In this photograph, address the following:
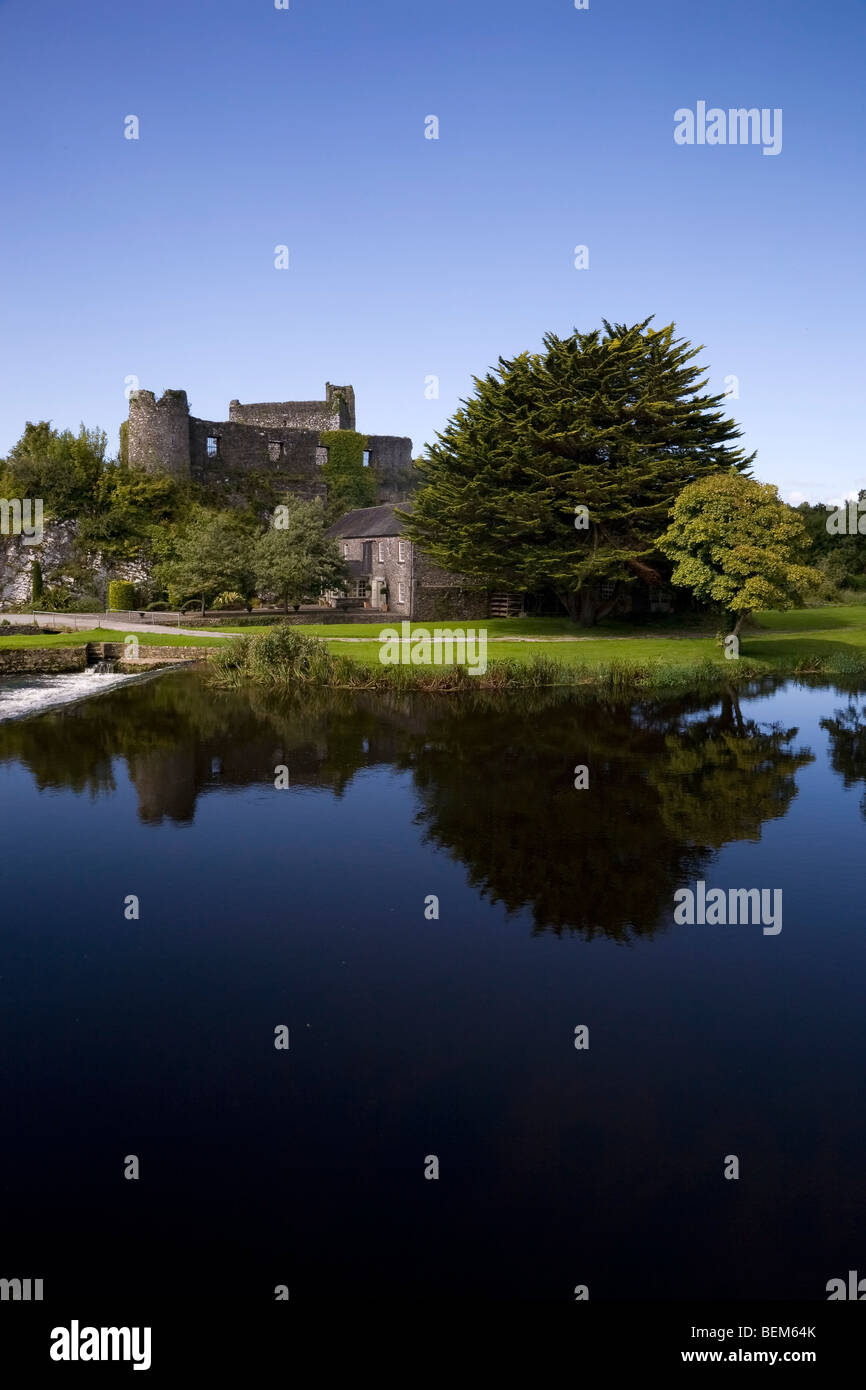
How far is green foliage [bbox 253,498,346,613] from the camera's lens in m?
46.6

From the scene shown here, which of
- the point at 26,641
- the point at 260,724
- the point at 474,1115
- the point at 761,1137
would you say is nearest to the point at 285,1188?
the point at 474,1115

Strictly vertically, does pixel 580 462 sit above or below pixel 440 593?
above

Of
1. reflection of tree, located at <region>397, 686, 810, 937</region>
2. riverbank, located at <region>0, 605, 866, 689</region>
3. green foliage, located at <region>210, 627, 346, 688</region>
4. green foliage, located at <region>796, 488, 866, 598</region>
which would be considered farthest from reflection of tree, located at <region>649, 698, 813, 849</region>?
green foliage, located at <region>796, 488, 866, 598</region>

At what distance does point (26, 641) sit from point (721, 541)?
2650cm

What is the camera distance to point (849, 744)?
74.9ft

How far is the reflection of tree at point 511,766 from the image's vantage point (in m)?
13.4

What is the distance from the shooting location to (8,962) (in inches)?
411

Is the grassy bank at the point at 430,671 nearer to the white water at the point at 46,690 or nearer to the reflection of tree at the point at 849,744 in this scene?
the white water at the point at 46,690

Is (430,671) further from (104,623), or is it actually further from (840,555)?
(840,555)

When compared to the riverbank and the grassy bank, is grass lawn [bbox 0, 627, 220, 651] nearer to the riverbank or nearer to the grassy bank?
the riverbank

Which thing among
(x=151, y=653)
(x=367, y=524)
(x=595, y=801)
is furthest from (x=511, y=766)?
(x=367, y=524)

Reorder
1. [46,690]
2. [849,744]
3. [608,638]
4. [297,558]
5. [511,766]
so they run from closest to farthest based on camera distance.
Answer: [511,766] < [849,744] < [46,690] < [608,638] < [297,558]

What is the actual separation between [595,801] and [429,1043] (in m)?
8.84
